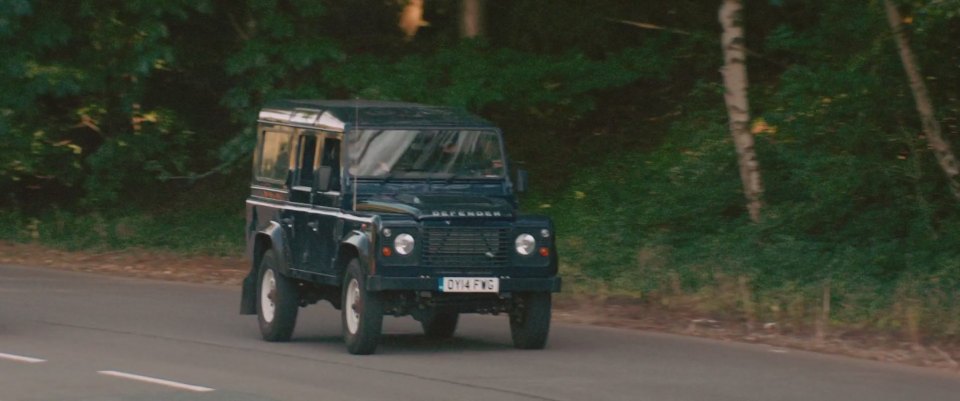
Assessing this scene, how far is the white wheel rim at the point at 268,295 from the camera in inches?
600

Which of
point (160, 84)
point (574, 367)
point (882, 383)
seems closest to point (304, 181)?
point (574, 367)

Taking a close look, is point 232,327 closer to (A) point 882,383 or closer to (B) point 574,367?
(B) point 574,367

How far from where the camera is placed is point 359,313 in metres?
13.7

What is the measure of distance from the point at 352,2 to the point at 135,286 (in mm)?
9808

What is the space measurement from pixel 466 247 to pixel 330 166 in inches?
68.3

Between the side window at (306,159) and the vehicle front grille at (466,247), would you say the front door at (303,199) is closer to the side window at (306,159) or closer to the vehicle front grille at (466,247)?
the side window at (306,159)

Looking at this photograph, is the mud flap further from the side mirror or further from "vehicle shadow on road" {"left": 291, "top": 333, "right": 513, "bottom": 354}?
the side mirror

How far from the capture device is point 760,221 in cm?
2092

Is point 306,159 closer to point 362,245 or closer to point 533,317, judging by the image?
point 362,245

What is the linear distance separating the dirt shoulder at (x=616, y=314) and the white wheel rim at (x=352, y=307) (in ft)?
12.0

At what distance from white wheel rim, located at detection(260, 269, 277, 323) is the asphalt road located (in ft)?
0.84

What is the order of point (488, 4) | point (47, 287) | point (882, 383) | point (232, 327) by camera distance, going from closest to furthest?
point (882, 383)
point (232, 327)
point (47, 287)
point (488, 4)

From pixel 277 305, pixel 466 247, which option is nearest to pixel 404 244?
pixel 466 247

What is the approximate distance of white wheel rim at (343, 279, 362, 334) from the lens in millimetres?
13781
